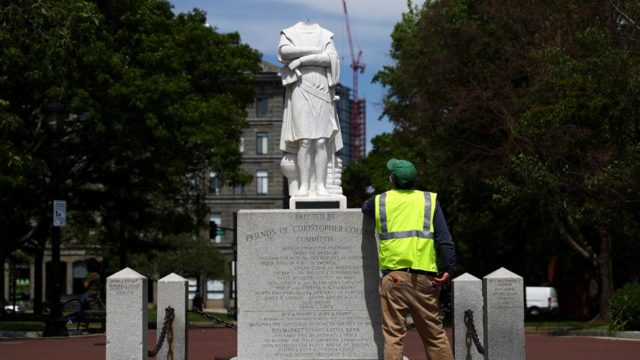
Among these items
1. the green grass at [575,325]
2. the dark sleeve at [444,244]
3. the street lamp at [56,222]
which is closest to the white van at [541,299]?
the green grass at [575,325]

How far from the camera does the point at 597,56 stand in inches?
989

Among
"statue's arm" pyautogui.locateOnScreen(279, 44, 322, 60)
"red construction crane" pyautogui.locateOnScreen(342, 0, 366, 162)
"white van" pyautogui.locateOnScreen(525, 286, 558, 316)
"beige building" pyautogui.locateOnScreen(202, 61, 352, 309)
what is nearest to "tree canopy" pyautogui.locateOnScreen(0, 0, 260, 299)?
"statue's arm" pyautogui.locateOnScreen(279, 44, 322, 60)

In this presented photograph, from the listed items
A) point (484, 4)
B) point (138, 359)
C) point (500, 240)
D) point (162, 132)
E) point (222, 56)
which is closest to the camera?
point (138, 359)

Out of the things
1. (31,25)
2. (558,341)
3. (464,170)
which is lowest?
(558,341)

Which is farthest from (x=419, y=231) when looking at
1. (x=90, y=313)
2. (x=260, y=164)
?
(x=260, y=164)

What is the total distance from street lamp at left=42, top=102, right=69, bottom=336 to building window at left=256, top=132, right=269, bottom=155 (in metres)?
66.9

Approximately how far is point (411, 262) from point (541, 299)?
52438 mm

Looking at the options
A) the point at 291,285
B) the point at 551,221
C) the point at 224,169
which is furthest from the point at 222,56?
the point at 291,285

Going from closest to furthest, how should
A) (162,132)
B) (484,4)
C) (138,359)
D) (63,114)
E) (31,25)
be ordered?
(138,359) < (31,25) < (63,114) < (162,132) < (484,4)

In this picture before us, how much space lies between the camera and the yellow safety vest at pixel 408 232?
11648 mm

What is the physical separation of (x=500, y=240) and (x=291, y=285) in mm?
29487

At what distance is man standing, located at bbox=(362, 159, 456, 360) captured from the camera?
1155 cm

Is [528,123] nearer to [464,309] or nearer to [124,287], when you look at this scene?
[464,309]

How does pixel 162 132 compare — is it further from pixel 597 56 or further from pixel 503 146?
pixel 597 56
